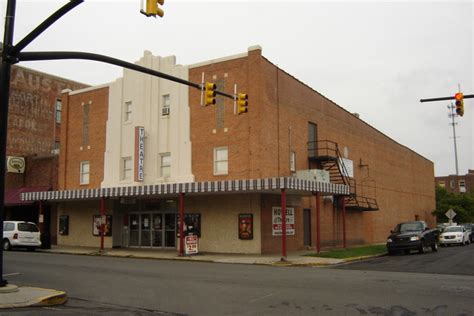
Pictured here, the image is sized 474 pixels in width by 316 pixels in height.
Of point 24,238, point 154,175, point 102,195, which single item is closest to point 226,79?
point 154,175

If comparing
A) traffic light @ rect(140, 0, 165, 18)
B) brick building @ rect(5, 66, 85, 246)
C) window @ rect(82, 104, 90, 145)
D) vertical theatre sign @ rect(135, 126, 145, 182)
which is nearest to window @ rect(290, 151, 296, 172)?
vertical theatre sign @ rect(135, 126, 145, 182)

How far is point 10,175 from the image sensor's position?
1470 inches

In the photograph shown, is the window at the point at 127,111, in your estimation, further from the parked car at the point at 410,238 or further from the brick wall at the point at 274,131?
the parked car at the point at 410,238

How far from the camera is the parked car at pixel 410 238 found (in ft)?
83.4

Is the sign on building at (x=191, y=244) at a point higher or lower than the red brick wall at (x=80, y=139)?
lower

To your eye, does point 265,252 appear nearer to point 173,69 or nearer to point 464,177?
point 173,69

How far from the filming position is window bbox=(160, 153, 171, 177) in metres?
28.5

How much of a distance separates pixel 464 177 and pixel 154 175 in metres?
96.3

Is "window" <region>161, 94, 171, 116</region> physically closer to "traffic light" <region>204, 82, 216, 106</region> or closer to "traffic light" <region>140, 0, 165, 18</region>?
"traffic light" <region>204, 82, 216, 106</region>

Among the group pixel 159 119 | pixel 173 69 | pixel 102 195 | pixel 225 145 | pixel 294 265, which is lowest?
pixel 294 265

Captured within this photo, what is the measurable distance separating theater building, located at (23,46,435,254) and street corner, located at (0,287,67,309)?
1234cm

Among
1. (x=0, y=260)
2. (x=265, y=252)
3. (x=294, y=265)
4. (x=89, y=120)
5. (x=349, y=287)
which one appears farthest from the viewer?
(x=89, y=120)

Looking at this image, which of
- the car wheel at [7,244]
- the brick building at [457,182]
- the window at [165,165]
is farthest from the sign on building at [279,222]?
the brick building at [457,182]

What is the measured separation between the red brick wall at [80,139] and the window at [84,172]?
251 millimetres
